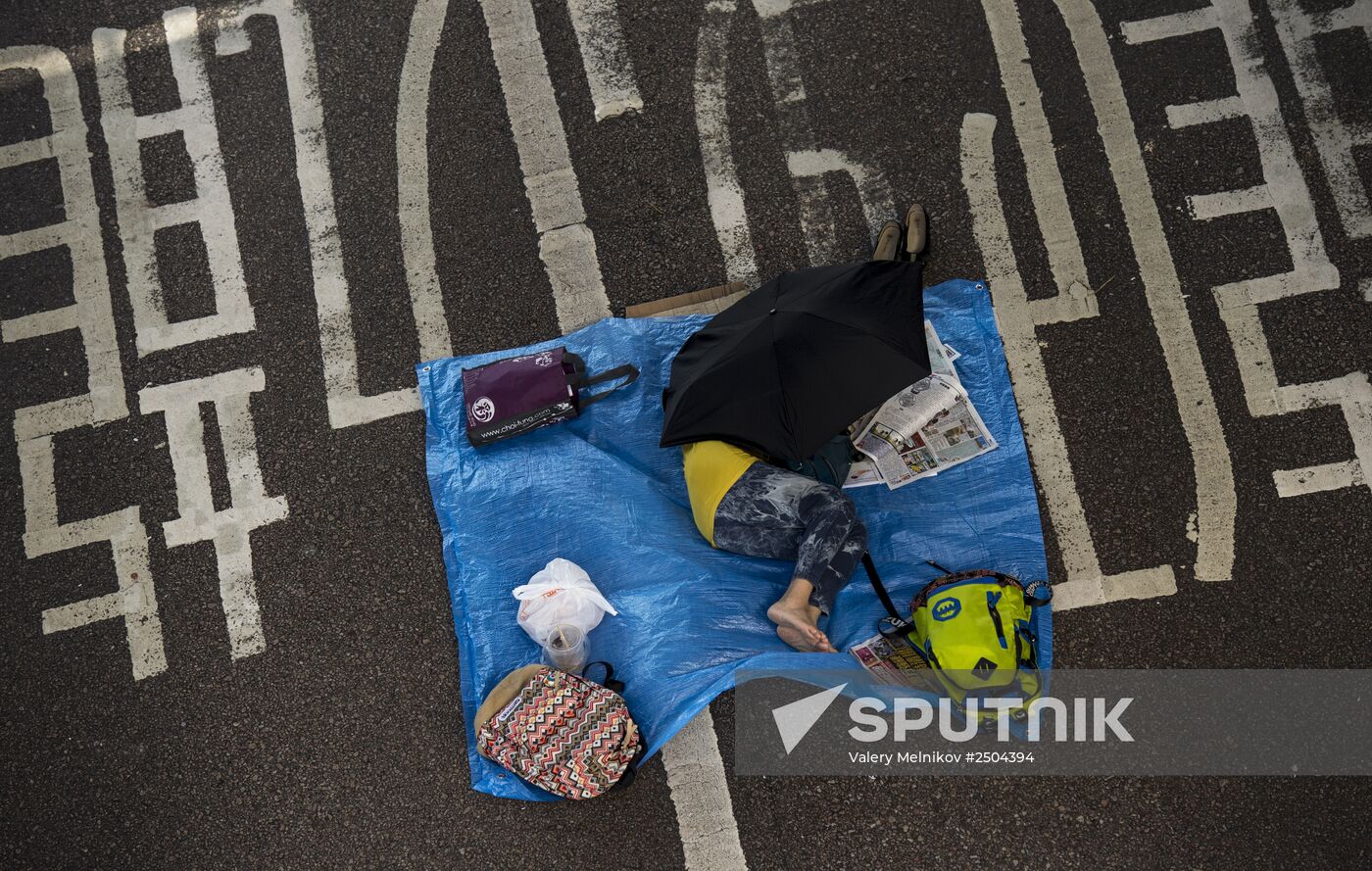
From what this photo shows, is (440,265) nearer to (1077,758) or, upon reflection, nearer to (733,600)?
(733,600)

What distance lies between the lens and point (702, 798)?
14.1 feet

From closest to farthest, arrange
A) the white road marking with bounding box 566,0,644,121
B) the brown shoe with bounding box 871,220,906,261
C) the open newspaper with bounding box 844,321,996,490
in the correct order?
the open newspaper with bounding box 844,321,996,490
the brown shoe with bounding box 871,220,906,261
the white road marking with bounding box 566,0,644,121

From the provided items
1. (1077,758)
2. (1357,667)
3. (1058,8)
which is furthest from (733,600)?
(1058,8)

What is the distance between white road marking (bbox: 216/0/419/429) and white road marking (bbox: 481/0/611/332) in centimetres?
102

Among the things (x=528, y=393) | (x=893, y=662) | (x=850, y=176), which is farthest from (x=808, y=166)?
(x=893, y=662)

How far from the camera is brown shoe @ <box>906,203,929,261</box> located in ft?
15.1

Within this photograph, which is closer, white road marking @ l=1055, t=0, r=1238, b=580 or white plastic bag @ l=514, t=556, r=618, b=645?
white plastic bag @ l=514, t=556, r=618, b=645

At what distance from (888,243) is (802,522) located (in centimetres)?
168

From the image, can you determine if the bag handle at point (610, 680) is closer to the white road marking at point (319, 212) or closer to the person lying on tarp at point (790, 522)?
the person lying on tarp at point (790, 522)

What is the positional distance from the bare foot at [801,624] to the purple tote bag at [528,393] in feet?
4.51

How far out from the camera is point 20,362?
4.79 metres

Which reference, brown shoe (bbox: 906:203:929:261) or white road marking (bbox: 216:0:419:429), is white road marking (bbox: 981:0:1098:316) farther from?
white road marking (bbox: 216:0:419:429)

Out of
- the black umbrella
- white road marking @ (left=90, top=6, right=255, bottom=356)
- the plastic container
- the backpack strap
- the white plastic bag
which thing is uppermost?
white road marking @ (left=90, top=6, right=255, bottom=356)

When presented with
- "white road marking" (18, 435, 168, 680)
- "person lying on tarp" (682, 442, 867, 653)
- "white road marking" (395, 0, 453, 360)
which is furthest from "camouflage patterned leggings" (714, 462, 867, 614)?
"white road marking" (18, 435, 168, 680)
